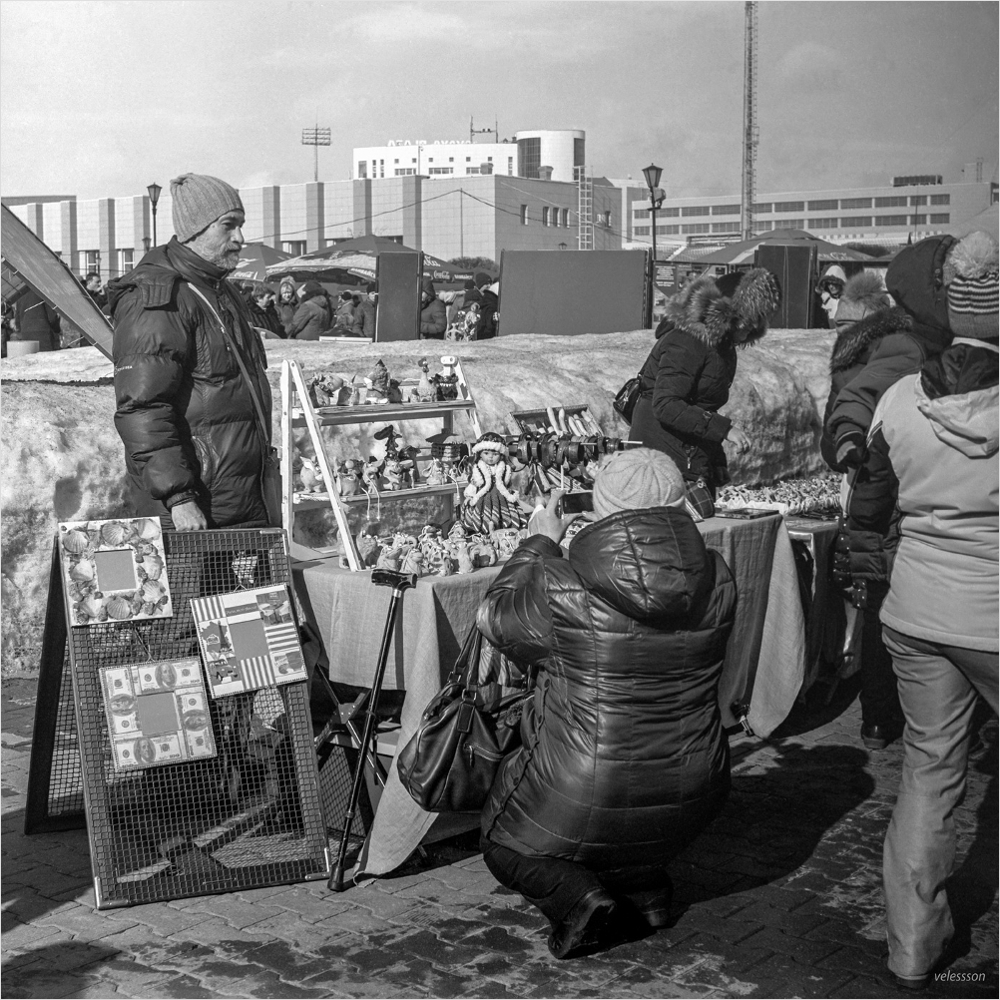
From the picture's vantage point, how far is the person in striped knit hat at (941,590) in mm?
3250

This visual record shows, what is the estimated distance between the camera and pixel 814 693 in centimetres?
642

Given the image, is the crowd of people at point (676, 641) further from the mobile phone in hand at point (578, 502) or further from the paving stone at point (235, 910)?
the mobile phone in hand at point (578, 502)

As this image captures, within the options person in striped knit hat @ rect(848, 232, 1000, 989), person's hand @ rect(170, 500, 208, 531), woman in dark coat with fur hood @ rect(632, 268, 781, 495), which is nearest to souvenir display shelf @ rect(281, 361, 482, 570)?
person's hand @ rect(170, 500, 208, 531)

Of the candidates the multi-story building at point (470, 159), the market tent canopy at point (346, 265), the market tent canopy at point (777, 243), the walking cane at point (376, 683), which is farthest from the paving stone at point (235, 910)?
the multi-story building at point (470, 159)

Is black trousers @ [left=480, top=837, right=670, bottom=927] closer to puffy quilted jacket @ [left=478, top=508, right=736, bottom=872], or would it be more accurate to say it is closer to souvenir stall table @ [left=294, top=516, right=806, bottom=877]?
puffy quilted jacket @ [left=478, top=508, right=736, bottom=872]

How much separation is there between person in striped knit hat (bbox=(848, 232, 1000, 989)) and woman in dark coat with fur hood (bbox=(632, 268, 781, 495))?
2.23 meters

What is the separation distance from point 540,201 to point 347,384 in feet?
240

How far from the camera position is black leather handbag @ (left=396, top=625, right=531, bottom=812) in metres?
3.65

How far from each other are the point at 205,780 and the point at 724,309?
3.07 m

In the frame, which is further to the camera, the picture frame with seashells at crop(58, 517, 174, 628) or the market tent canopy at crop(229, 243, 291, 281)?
the market tent canopy at crop(229, 243, 291, 281)

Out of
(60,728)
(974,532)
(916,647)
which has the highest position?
(974,532)

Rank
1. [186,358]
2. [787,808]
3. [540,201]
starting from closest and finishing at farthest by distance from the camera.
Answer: [186,358]
[787,808]
[540,201]

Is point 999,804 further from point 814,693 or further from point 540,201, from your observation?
point 540,201

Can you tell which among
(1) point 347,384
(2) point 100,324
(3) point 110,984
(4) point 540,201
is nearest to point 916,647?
(3) point 110,984
